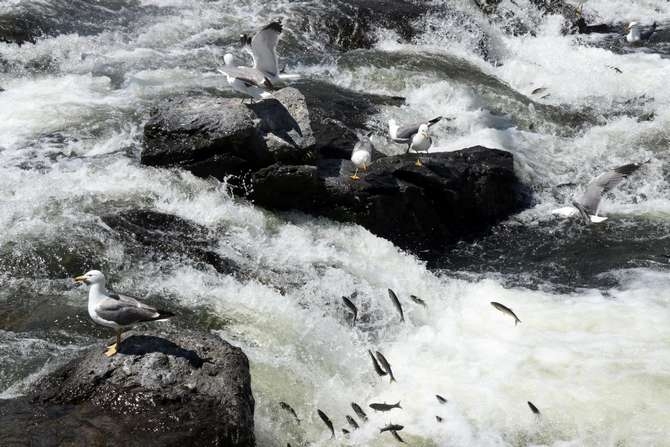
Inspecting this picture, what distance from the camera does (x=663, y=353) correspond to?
6.34 meters

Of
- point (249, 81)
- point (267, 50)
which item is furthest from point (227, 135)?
point (267, 50)

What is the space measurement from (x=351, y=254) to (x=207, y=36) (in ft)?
25.9

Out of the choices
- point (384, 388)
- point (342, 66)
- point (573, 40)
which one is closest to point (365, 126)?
point (342, 66)

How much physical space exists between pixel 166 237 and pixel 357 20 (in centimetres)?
940

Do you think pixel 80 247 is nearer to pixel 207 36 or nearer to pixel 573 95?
pixel 207 36

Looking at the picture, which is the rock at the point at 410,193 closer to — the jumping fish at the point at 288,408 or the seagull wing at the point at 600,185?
the seagull wing at the point at 600,185

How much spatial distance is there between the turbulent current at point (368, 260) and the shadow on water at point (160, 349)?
0.72 m

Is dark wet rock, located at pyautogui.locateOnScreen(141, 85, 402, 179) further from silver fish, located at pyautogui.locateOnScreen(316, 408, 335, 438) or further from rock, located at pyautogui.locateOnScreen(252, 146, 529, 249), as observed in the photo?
silver fish, located at pyautogui.locateOnScreen(316, 408, 335, 438)

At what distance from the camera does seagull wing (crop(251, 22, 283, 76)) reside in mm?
8672

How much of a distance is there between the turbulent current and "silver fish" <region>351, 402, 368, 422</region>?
0.21 feet

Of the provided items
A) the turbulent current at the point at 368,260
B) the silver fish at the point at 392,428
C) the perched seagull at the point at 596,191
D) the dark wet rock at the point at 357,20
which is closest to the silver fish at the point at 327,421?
the turbulent current at the point at 368,260

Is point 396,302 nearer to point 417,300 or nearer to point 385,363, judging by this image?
point 417,300

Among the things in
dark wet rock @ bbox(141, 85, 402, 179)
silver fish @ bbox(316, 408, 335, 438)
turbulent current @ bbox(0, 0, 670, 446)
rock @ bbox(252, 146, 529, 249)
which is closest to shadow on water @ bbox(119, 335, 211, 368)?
turbulent current @ bbox(0, 0, 670, 446)

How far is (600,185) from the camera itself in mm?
9594
